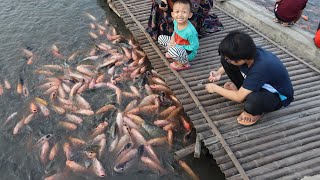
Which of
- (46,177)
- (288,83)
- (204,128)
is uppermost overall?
(288,83)

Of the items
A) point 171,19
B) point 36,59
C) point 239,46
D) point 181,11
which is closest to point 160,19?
point 171,19

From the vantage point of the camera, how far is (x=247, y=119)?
4.73 metres

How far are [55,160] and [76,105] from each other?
143 centimetres

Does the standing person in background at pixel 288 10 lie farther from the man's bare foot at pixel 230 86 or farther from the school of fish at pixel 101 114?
the school of fish at pixel 101 114

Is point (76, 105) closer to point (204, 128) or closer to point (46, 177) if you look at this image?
point (46, 177)

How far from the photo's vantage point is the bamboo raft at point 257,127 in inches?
166

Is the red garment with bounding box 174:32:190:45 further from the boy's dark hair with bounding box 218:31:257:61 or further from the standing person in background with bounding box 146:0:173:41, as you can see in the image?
the boy's dark hair with bounding box 218:31:257:61

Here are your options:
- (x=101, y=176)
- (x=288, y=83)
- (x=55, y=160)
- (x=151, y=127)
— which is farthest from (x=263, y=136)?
(x=55, y=160)

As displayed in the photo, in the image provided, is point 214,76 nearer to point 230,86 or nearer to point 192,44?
point 230,86

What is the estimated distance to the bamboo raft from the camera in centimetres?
421

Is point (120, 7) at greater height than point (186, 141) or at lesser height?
greater

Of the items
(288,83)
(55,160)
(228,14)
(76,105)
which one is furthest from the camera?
(228,14)

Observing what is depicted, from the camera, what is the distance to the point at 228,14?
25.8 feet

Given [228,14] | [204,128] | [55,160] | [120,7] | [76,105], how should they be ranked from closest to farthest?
[204,128] < [55,160] < [76,105] < [228,14] < [120,7]
